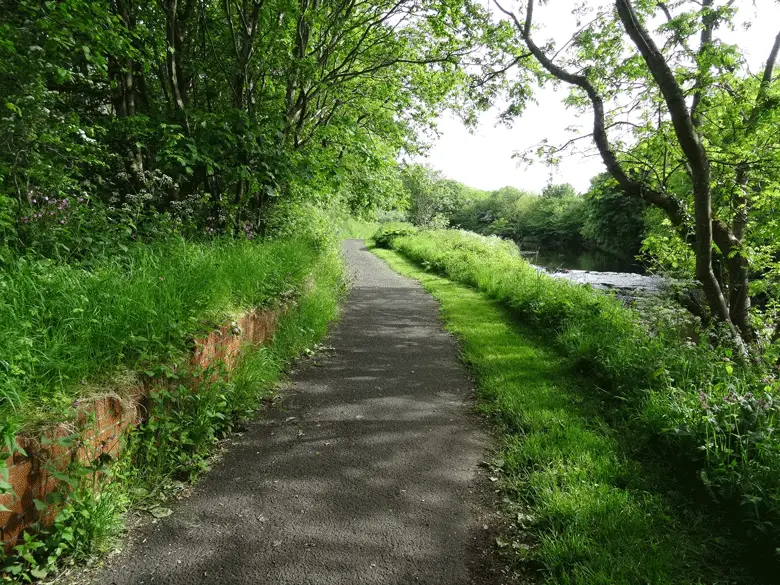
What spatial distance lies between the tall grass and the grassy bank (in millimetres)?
12

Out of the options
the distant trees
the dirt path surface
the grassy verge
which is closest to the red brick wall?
the dirt path surface

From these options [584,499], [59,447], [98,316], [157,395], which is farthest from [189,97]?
[584,499]

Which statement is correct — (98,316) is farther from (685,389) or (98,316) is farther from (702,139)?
(702,139)

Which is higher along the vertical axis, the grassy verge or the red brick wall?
the red brick wall

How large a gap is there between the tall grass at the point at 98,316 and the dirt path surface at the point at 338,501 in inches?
39.2

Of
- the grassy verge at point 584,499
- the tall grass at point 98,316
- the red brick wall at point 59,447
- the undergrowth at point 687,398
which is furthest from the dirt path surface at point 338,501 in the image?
the undergrowth at point 687,398

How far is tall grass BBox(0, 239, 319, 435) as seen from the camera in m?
2.36

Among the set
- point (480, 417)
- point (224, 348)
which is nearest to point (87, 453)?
point (224, 348)

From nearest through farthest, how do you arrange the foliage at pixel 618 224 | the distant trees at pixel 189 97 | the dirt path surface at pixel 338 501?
the dirt path surface at pixel 338 501 < the distant trees at pixel 189 97 < the foliage at pixel 618 224

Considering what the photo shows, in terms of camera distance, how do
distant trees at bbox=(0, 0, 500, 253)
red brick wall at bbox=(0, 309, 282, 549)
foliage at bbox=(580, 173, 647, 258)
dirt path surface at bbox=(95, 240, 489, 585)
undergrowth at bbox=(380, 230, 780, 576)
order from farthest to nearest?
foliage at bbox=(580, 173, 647, 258) → distant trees at bbox=(0, 0, 500, 253) → undergrowth at bbox=(380, 230, 780, 576) → dirt path surface at bbox=(95, 240, 489, 585) → red brick wall at bbox=(0, 309, 282, 549)

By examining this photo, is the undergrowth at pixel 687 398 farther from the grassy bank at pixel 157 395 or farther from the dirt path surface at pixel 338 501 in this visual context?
the grassy bank at pixel 157 395

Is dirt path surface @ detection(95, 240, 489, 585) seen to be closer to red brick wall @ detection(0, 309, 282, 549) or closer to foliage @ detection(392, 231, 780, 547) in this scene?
red brick wall @ detection(0, 309, 282, 549)

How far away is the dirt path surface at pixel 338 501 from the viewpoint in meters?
2.43

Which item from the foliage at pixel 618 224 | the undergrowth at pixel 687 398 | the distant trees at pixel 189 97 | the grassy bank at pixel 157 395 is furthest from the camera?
the foliage at pixel 618 224
